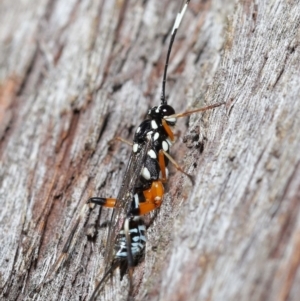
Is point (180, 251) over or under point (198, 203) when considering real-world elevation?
under

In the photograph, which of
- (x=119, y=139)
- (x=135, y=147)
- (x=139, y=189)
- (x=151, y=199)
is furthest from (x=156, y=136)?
(x=151, y=199)

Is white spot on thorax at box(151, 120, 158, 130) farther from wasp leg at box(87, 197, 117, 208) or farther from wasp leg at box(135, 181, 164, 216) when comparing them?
wasp leg at box(87, 197, 117, 208)

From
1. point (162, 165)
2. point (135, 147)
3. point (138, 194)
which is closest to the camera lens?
point (138, 194)

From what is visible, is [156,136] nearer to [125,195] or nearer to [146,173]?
[146,173]

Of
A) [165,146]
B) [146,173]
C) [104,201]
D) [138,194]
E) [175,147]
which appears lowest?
[104,201]

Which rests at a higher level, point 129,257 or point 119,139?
point 119,139

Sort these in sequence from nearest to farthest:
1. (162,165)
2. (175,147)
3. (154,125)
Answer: (162,165)
(154,125)
(175,147)

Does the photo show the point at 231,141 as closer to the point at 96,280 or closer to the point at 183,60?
the point at 96,280

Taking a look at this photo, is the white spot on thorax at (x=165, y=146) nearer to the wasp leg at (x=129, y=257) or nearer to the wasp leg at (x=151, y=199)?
the wasp leg at (x=151, y=199)

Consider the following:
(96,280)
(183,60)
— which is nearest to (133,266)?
(96,280)
